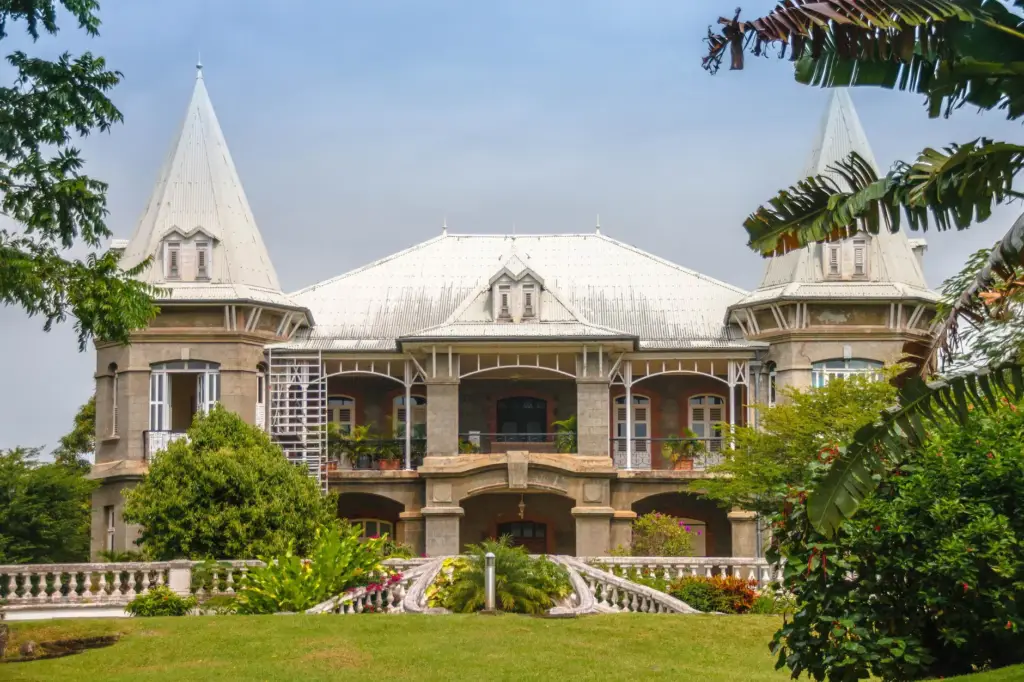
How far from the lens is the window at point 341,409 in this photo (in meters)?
40.9

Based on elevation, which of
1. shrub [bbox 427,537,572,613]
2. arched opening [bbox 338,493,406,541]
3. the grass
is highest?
arched opening [bbox 338,493,406,541]

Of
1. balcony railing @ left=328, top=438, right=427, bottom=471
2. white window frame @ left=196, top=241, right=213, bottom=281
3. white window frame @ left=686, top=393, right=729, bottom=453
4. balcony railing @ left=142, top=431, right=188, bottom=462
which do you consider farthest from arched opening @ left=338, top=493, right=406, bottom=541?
white window frame @ left=686, top=393, right=729, bottom=453

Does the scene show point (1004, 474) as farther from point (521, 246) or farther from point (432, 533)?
point (521, 246)

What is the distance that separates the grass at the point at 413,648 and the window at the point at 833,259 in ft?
51.0

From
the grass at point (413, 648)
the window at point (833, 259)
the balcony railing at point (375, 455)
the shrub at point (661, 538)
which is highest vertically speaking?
the window at point (833, 259)

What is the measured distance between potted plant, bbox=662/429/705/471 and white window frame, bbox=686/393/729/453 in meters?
1.56

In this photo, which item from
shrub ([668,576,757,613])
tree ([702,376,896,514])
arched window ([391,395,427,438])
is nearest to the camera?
shrub ([668,576,757,613])

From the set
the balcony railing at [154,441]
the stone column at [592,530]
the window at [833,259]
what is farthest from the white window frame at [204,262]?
the window at [833,259]

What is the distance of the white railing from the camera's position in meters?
27.5

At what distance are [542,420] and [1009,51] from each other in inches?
1152

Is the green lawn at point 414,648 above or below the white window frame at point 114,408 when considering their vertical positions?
below

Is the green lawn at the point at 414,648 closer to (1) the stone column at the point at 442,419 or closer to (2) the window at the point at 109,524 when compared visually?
(2) the window at the point at 109,524

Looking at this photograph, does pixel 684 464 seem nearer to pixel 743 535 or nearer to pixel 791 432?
pixel 743 535

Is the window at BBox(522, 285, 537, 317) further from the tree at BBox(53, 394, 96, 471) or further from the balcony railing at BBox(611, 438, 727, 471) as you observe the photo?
the tree at BBox(53, 394, 96, 471)
